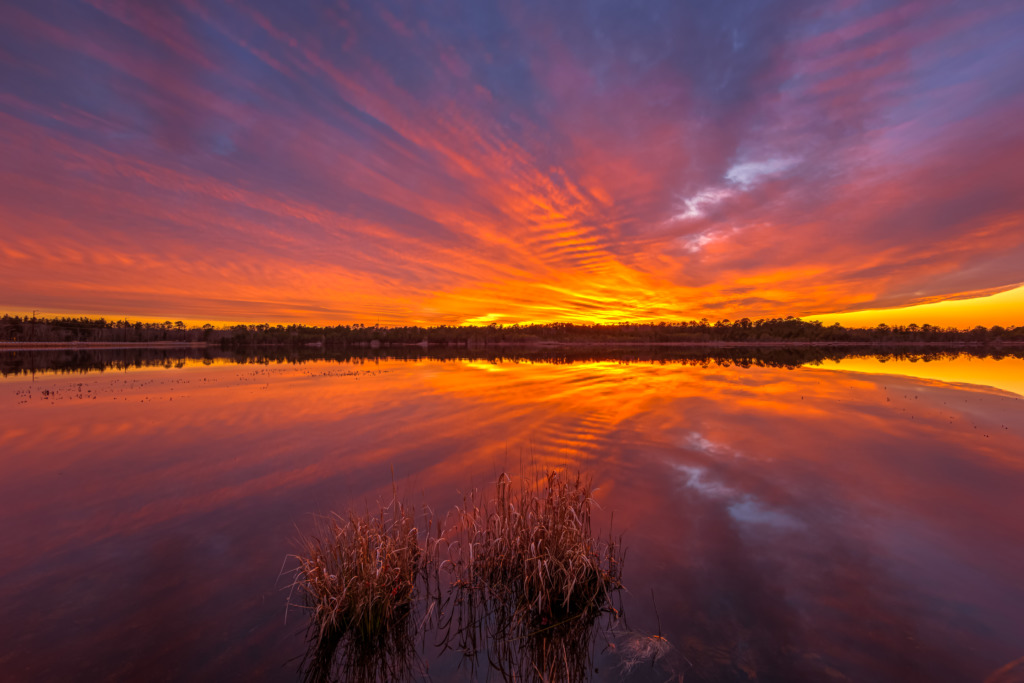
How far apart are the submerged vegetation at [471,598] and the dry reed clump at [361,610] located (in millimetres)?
17

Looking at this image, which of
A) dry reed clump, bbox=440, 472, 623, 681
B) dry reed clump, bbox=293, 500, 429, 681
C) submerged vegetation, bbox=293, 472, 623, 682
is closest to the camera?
dry reed clump, bbox=293, 500, 429, 681

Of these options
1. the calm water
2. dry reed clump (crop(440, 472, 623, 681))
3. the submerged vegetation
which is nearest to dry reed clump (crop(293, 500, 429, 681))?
the submerged vegetation

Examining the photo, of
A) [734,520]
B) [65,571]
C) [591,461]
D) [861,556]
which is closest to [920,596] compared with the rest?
[861,556]

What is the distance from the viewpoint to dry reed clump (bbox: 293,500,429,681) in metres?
5.86

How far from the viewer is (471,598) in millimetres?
7371

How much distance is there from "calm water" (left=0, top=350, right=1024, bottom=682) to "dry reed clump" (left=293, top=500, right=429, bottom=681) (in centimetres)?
46

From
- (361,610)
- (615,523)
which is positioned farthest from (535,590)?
(615,523)

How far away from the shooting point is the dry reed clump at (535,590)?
6102mm

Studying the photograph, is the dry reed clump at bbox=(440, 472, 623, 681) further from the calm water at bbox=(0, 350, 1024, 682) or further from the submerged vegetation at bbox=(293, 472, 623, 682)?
the calm water at bbox=(0, 350, 1024, 682)

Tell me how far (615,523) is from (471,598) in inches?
175

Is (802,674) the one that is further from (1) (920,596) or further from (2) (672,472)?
(2) (672,472)

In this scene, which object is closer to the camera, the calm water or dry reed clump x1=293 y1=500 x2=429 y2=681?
dry reed clump x1=293 y1=500 x2=429 y2=681

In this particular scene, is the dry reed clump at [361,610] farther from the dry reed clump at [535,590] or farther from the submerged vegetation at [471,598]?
the dry reed clump at [535,590]

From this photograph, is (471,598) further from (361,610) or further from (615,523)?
(615,523)
